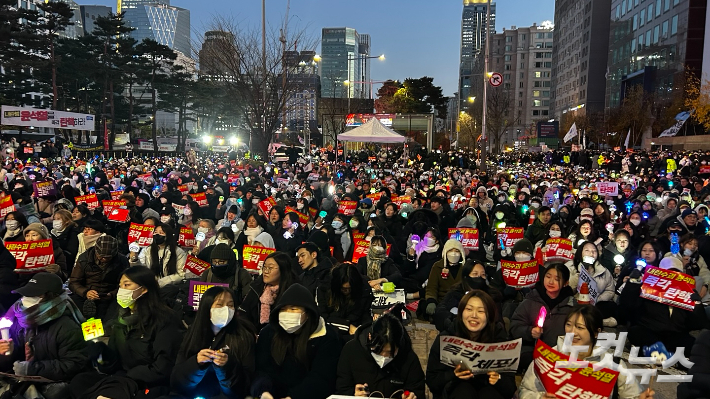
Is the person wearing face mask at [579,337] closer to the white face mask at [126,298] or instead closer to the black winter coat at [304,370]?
the black winter coat at [304,370]

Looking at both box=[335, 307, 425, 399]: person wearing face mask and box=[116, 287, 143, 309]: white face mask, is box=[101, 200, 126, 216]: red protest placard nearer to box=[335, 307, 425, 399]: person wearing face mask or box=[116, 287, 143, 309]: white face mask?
box=[116, 287, 143, 309]: white face mask

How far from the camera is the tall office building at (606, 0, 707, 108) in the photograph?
2240 inches

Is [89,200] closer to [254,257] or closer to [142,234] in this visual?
[142,234]

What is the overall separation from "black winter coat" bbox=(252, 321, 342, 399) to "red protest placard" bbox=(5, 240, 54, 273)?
14.0 ft

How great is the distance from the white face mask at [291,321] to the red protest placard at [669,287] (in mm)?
4147

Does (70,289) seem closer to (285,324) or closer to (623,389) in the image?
(285,324)

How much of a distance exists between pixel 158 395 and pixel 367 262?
376 centimetres

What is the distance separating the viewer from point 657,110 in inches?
2212

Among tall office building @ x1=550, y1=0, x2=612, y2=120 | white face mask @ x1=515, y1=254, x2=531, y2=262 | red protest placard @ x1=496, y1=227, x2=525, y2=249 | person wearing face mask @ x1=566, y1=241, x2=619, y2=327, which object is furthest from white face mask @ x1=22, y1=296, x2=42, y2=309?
tall office building @ x1=550, y1=0, x2=612, y2=120

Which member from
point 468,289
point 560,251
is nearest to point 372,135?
point 560,251

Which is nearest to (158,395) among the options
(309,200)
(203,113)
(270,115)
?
(309,200)

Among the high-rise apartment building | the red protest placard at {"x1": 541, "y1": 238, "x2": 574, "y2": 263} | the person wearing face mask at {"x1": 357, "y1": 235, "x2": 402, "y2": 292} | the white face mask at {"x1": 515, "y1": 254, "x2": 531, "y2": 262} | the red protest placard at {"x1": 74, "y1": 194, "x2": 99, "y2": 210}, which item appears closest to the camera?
the white face mask at {"x1": 515, "y1": 254, "x2": 531, "y2": 262}

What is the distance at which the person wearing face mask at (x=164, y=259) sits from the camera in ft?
24.9

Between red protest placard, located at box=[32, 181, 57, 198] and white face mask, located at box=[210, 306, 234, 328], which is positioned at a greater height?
red protest placard, located at box=[32, 181, 57, 198]
